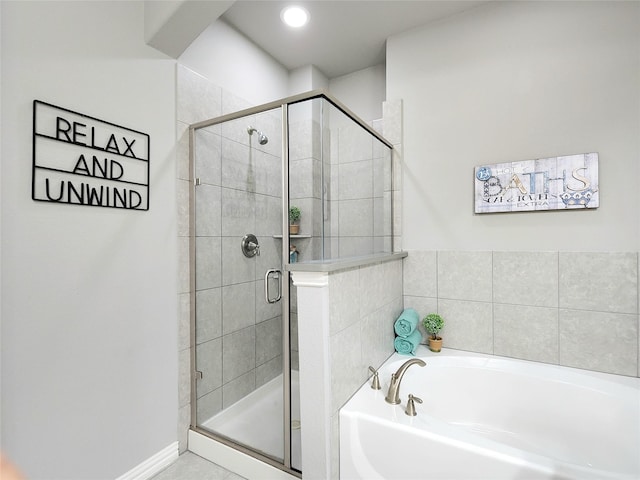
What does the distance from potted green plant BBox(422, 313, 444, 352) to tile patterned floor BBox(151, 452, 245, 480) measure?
137 cm

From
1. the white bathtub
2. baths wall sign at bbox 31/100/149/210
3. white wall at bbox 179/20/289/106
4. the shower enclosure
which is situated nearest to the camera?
the white bathtub

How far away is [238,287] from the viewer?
1927 millimetres

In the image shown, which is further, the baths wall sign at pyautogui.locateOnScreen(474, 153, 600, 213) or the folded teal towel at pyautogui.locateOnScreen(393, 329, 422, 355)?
the folded teal towel at pyautogui.locateOnScreen(393, 329, 422, 355)

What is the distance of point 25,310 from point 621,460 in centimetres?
265

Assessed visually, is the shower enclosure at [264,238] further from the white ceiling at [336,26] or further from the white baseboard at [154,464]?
the white ceiling at [336,26]

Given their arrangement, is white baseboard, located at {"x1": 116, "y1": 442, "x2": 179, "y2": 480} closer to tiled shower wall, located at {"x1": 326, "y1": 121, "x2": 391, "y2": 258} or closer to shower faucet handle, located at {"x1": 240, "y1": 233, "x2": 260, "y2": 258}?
shower faucet handle, located at {"x1": 240, "y1": 233, "x2": 260, "y2": 258}

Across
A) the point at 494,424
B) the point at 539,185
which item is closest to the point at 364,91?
the point at 539,185

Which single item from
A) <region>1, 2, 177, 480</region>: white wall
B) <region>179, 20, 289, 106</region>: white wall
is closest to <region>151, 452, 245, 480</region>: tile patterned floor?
<region>1, 2, 177, 480</region>: white wall

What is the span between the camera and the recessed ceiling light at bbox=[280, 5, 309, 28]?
2.15 m

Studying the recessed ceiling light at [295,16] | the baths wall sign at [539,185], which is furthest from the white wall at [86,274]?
the baths wall sign at [539,185]

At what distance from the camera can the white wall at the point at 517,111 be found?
177 centimetres

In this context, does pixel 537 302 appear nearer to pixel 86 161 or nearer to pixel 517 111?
pixel 517 111

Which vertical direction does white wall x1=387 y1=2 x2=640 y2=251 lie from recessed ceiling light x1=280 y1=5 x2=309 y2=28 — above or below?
below

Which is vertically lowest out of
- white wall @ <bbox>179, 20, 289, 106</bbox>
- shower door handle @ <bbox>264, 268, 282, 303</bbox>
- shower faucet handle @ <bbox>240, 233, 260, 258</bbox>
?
shower door handle @ <bbox>264, 268, 282, 303</bbox>
